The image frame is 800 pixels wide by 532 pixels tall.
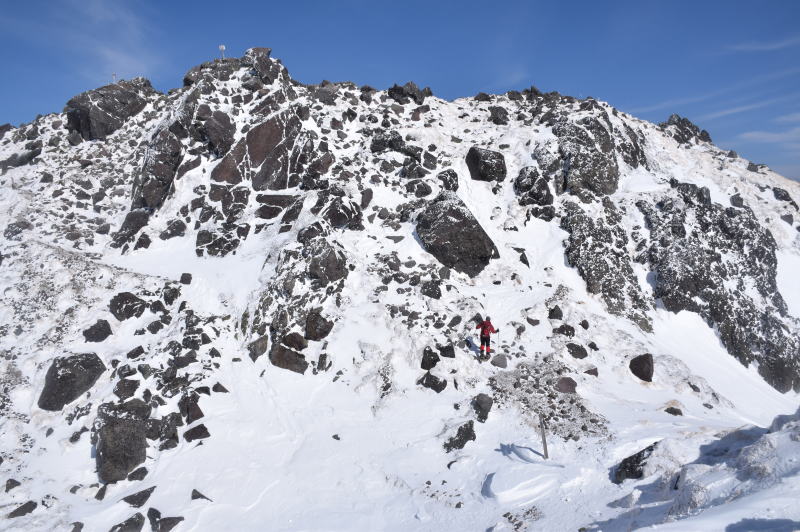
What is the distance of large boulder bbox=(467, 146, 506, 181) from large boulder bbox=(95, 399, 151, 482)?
2278 centimetres

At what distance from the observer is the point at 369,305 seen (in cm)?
2089

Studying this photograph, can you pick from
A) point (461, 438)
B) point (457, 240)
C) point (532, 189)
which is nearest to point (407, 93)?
point (532, 189)

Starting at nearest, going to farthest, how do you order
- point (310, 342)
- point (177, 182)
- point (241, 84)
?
point (310, 342) < point (177, 182) < point (241, 84)

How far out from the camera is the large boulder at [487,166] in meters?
28.9

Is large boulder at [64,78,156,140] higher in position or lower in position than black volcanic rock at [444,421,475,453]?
higher

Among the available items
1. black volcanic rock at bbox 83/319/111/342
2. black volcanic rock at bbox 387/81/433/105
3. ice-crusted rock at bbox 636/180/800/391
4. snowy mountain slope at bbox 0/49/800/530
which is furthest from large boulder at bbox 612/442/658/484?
black volcanic rock at bbox 387/81/433/105

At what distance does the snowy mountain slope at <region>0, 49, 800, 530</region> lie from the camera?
13.4m

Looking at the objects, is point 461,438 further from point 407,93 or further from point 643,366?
point 407,93

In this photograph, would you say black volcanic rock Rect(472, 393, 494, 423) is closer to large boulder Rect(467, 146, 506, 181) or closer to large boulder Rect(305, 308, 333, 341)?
large boulder Rect(305, 308, 333, 341)

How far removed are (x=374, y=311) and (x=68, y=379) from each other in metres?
12.4

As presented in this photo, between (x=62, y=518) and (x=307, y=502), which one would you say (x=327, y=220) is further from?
(x=62, y=518)

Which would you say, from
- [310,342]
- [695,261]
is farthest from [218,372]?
[695,261]

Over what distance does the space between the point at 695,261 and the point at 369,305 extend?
62.1ft

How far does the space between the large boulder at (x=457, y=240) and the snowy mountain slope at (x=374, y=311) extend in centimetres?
12
